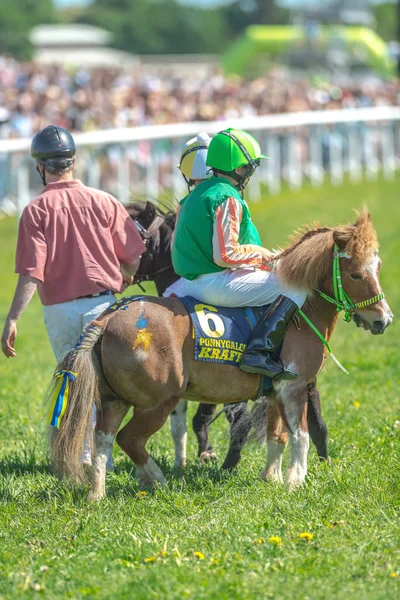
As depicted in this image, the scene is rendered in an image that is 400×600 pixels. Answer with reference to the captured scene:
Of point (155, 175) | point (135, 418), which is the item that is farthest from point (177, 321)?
point (155, 175)

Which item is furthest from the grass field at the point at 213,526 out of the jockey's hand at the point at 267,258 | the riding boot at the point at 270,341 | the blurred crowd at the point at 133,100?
the blurred crowd at the point at 133,100

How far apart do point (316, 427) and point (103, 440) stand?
1.59m

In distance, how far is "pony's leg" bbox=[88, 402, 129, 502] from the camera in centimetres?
594

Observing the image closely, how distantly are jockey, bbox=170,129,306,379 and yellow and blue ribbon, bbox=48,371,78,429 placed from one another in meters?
0.95

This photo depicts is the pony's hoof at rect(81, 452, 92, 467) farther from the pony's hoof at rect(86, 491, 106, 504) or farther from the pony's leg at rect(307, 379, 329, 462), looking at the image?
the pony's leg at rect(307, 379, 329, 462)

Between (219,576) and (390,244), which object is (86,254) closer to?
(219,576)

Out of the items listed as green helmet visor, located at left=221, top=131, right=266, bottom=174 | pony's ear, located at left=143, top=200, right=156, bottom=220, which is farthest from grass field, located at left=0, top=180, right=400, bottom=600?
green helmet visor, located at left=221, top=131, right=266, bottom=174

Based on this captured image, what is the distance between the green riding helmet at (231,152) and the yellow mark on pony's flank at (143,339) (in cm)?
112

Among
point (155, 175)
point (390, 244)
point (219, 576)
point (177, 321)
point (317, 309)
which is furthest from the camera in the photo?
point (155, 175)

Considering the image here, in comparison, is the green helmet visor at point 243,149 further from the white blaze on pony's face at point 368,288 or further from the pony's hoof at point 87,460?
the pony's hoof at point 87,460

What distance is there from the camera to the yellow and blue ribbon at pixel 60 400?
577 centimetres

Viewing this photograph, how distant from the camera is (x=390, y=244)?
17.3m

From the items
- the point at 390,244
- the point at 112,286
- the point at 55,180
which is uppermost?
the point at 55,180

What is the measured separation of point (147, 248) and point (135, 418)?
1.84m
